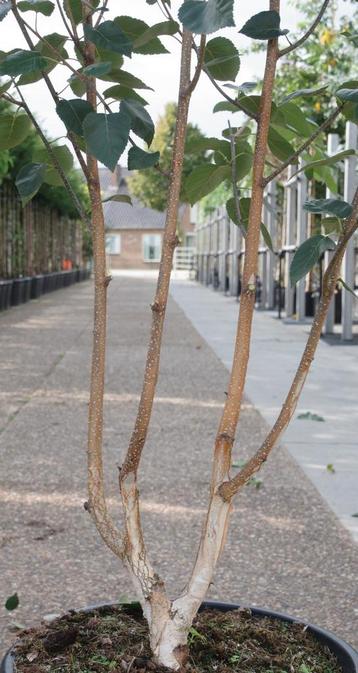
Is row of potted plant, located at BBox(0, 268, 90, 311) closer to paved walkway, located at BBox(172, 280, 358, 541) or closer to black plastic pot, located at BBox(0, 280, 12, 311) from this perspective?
black plastic pot, located at BBox(0, 280, 12, 311)

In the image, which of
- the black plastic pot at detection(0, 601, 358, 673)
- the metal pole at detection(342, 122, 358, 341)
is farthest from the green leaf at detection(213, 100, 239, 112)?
the metal pole at detection(342, 122, 358, 341)

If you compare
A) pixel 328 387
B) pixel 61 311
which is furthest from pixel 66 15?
pixel 61 311

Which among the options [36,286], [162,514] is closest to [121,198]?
[162,514]

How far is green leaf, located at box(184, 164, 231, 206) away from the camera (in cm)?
159

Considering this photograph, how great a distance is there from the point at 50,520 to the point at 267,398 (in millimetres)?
2973

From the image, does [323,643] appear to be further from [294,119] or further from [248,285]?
[294,119]

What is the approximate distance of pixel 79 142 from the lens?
1.55 meters

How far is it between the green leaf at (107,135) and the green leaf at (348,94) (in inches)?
12.0

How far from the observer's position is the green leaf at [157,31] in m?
1.35

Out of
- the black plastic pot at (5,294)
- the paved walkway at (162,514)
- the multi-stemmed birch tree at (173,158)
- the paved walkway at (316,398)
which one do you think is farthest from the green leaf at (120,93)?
the black plastic pot at (5,294)

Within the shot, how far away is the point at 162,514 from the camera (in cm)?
338

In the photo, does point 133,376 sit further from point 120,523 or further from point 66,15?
point 66,15

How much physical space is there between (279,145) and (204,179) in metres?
0.13

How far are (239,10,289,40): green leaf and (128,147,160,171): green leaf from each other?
0.21m
